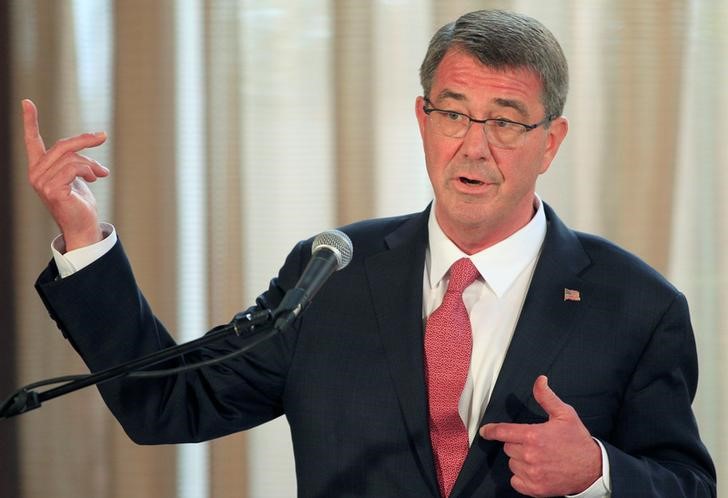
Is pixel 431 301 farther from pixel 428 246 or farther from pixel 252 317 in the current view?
pixel 252 317

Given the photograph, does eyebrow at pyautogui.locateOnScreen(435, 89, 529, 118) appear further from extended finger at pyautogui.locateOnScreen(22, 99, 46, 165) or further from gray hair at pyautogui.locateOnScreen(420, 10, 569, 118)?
extended finger at pyautogui.locateOnScreen(22, 99, 46, 165)

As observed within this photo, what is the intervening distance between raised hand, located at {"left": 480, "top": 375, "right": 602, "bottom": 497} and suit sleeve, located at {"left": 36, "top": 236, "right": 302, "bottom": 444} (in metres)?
0.46

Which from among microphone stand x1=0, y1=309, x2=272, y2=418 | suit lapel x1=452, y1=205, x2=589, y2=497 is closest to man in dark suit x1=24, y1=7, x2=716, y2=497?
suit lapel x1=452, y1=205, x2=589, y2=497

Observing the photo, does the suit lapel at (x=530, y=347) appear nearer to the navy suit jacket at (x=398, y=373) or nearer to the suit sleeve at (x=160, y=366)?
the navy suit jacket at (x=398, y=373)

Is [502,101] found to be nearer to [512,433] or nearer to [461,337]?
[461,337]

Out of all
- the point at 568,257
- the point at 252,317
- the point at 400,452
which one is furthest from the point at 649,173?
the point at 252,317

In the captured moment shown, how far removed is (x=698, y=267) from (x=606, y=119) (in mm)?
433

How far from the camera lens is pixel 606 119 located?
8.50ft

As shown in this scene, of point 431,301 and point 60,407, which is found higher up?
point 431,301

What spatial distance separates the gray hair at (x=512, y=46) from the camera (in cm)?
179

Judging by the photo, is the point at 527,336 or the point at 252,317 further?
the point at 527,336

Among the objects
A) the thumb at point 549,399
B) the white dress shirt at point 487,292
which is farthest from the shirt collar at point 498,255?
the thumb at point 549,399

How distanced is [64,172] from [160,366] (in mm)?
395

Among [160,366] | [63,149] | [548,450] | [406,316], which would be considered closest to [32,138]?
[63,149]
